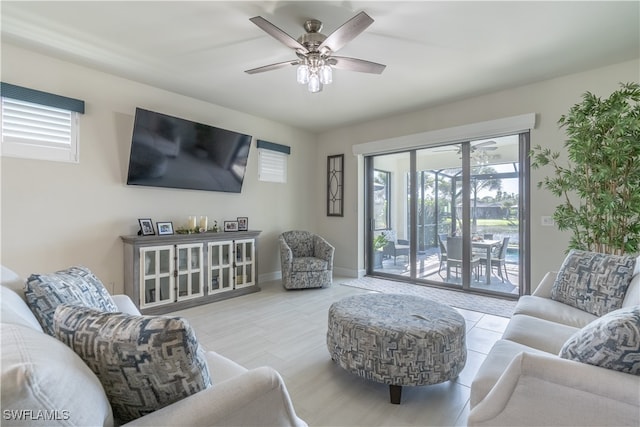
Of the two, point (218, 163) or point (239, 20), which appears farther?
point (218, 163)

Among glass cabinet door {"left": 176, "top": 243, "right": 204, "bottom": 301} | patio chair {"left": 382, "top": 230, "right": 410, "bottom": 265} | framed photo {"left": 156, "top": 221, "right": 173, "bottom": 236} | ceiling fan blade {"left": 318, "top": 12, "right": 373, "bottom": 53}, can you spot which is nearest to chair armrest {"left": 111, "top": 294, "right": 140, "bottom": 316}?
glass cabinet door {"left": 176, "top": 243, "right": 204, "bottom": 301}

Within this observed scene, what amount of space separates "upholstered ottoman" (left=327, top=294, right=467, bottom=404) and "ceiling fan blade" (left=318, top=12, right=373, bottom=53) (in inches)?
76.5

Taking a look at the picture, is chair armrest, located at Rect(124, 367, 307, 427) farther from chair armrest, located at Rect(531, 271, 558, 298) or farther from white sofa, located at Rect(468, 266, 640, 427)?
chair armrest, located at Rect(531, 271, 558, 298)

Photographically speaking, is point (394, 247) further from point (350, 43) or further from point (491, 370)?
point (491, 370)

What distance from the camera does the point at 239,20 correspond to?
236 centimetres

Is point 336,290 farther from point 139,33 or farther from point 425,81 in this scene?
point 139,33

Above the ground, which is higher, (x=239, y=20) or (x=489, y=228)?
(x=239, y=20)

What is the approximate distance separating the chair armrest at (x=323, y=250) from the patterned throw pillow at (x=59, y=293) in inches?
128

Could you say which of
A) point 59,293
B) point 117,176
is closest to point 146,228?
point 117,176

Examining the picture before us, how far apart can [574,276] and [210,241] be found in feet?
12.1

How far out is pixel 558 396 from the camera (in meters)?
1.03

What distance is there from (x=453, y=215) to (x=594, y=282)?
92.0 inches

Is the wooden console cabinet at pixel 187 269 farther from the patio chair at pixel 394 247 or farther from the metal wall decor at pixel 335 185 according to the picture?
the patio chair at pixel 394 247

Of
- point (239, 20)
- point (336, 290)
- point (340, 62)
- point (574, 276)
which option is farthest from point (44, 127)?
point (574, 276)
